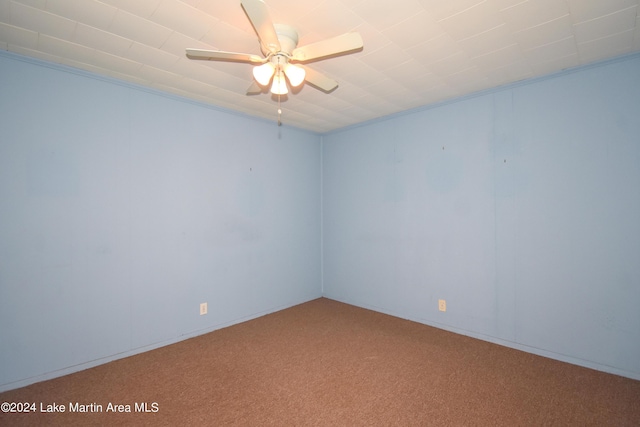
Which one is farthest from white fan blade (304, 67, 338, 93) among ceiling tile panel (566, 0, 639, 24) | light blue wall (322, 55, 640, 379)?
light blue wall (322, 55, 640, 379)

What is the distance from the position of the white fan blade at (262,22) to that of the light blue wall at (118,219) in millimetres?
1867

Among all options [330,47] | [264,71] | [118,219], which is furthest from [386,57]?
[118,219]

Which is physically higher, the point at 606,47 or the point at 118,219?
the point at 606,47

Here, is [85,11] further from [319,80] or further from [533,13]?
[533,13]

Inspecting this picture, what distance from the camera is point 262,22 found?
142 cm

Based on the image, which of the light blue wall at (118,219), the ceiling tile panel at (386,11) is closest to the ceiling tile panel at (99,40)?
the light blue wall at (118,219)

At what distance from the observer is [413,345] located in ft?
9.43

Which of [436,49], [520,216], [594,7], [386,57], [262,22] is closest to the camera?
[262,22]

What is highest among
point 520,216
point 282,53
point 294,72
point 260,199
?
point 282,53

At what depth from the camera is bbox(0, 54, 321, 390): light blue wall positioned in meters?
2.20

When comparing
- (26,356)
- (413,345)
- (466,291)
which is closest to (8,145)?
(26,356)

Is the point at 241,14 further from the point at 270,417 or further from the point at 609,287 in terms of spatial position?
the point at 609,287

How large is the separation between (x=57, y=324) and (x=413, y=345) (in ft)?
10.5

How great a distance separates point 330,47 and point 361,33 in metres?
0.50
